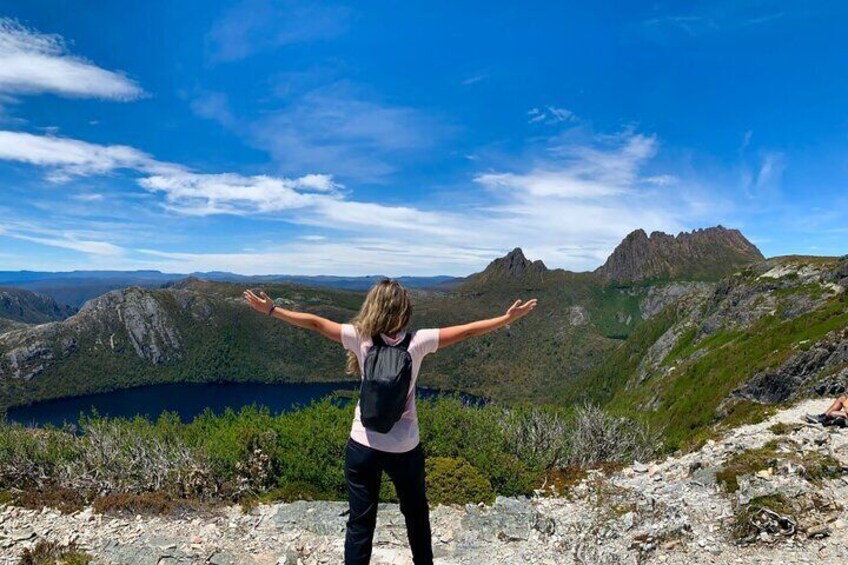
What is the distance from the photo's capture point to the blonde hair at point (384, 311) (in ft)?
15.9

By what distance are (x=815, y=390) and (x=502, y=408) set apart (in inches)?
892

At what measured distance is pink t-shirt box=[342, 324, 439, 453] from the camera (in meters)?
4.75

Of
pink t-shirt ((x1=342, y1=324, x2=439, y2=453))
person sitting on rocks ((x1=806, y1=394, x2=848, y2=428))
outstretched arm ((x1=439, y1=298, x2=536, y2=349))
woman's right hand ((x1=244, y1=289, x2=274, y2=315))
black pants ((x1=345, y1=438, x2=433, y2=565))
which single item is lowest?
person sitting on rocks ((x1=806, y1=394, x2=848, y2=428))

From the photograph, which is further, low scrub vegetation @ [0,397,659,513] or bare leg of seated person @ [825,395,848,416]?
bare leg of seated person @ [825,395,848,416]

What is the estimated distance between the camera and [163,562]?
7.79 m

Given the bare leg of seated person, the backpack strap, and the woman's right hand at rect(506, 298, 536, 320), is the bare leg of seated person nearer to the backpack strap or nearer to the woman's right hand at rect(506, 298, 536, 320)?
the woman's right hand at rect(506, 298, 536, 320)

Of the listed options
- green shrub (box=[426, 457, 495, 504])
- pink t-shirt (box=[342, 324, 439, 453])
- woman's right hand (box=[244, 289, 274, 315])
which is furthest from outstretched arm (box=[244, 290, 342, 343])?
green shrub (box=[426, 457, 495, 504])

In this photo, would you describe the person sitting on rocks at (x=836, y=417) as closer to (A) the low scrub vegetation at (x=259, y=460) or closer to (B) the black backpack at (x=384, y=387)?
(A) the low scrub vegetation at (x=259, y=460)

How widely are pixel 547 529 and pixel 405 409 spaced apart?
5.67 metres

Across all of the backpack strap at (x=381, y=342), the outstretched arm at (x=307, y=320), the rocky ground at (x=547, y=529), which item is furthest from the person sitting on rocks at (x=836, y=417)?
the outstretched arm at (x=307, y=320)

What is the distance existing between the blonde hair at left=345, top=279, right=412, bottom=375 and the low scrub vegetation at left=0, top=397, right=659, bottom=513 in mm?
6764

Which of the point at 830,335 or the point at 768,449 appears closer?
the point at 768,449

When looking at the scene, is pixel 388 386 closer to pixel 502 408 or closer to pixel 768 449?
pixel 768 449

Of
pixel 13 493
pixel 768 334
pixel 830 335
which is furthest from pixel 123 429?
pixel 768 334
